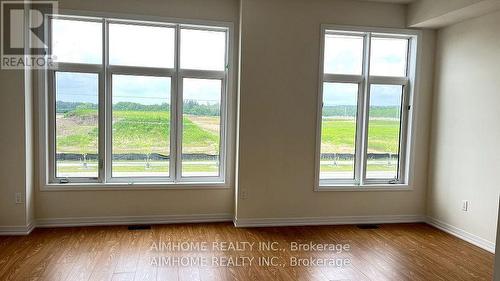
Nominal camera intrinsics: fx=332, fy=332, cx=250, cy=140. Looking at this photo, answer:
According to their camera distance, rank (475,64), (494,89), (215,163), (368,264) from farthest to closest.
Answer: (215,163) < (475,64) < (494,89) < (368,264)

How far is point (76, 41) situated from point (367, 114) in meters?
3.76

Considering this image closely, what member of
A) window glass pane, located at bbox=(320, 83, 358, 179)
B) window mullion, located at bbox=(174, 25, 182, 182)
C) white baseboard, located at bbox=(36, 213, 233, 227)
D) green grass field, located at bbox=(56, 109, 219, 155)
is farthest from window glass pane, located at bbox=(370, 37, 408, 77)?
white baseboard, located at bbox=(36, 213, 233, 227)

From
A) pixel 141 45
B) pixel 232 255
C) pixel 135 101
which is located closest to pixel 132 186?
pixel 135 101

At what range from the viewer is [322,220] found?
14.3 ft

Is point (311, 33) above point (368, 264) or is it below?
above

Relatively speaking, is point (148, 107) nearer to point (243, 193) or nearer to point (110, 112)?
point (110, 112)

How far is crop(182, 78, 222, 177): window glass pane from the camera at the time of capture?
14.0 ft

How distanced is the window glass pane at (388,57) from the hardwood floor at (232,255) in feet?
6.92

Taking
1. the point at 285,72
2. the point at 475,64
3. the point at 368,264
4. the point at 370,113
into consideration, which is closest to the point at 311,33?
the point at 285,72

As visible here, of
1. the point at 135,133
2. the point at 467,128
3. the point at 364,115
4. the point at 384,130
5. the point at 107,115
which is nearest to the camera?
the point at 467,128

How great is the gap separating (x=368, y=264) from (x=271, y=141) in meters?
1.75

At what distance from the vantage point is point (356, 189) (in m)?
4.41

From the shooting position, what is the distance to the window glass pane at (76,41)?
3.91 m

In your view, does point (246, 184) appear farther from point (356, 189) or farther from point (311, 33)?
point (311, 33)
